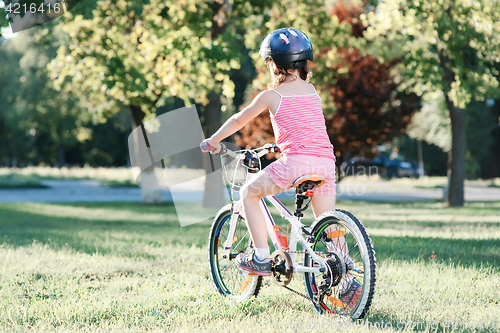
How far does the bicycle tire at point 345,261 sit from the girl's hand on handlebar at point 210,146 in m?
1.00

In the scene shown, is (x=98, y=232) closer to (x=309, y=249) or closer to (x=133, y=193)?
(x=309, y=249)

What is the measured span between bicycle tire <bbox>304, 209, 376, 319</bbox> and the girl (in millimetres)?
300

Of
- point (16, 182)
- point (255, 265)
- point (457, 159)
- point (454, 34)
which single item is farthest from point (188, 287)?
point (16, 182)

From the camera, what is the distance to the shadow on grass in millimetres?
7793

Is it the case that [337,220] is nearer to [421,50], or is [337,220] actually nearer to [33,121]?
[421,50]

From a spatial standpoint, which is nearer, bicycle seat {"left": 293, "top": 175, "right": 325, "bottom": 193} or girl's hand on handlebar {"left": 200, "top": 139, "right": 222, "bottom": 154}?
bicycle seat {"left": 293, "top": 175, "right": 325, "bottom": 193}

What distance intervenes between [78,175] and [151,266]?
28.1m

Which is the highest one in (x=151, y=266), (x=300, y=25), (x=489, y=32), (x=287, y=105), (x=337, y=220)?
(x=300, y=25)

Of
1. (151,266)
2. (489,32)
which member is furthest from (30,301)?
(489,32)

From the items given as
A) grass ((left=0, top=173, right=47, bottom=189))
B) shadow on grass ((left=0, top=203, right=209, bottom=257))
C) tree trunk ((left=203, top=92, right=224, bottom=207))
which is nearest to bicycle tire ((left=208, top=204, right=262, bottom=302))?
shadow on grass ((left=0, top=203, right=209, bottom=257))

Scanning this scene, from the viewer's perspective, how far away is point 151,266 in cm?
613

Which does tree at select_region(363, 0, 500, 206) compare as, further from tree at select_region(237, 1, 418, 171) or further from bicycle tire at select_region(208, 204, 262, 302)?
bicycle tire at select_region(208, 204, 262, 302)

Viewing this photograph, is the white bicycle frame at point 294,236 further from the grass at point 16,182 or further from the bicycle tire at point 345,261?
the grass at point 16,182

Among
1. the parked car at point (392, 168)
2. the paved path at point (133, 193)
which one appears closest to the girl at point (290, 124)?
the paved path at point (133, 193)
